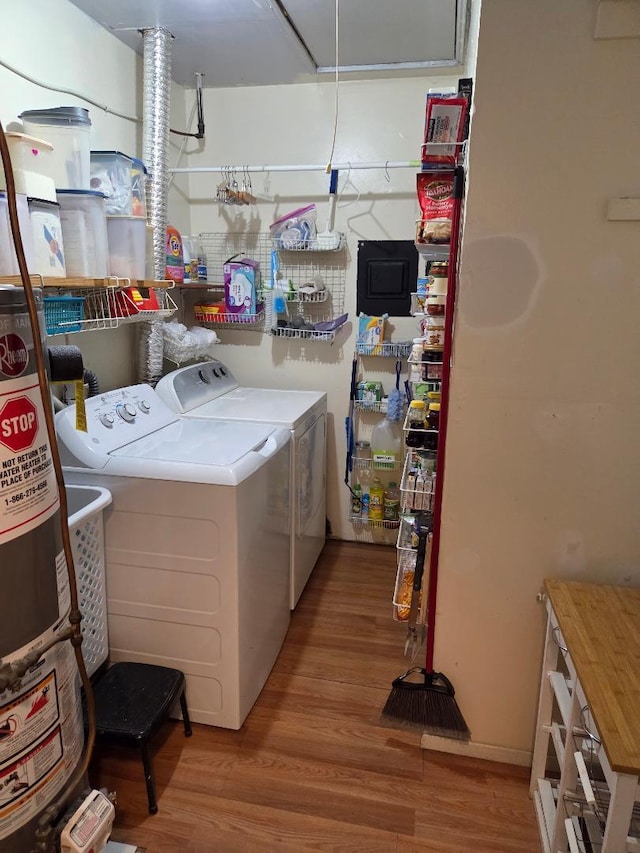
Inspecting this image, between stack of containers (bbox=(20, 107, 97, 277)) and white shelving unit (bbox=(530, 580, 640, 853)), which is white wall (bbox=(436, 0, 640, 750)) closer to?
white shelving unit (bbox=(530, 580, 640, 853))

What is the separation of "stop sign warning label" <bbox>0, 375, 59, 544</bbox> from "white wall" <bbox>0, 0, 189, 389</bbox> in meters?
1.04

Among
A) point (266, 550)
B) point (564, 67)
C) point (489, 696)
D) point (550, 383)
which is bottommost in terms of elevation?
point (489, 696)

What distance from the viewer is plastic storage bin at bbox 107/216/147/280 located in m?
1.86

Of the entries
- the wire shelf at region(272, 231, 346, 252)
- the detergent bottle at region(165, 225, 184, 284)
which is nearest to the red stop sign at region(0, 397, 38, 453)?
the detergent bottle at region(165, 225, 184, 284)

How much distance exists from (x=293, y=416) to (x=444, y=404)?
949 mm

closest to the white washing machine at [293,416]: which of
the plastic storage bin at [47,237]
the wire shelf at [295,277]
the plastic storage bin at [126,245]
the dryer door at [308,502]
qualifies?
the dryer door at [308,502]

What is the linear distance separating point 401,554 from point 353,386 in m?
1.42

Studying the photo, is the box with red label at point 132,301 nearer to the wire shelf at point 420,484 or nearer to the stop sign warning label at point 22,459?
the stop sign warning label at point 22,459

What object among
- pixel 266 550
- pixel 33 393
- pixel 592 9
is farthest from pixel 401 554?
pixel 592 9

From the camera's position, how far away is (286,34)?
7.96 feet

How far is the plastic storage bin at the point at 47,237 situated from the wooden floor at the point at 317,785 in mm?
1540

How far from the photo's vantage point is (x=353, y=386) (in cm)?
321

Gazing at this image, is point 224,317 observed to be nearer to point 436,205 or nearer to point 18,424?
point 436,205

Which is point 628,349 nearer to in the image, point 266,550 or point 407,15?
point 266,550
